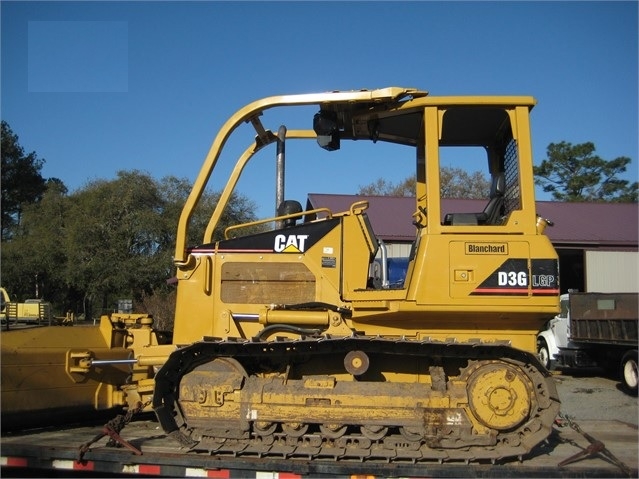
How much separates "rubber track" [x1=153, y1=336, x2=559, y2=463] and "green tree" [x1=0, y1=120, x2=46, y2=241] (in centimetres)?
4206

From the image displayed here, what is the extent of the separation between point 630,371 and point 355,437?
33.1 ft

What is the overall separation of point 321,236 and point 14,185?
45.2 meters

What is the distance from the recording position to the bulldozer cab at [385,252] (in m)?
5.16

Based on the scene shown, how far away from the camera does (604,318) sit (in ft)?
46.1

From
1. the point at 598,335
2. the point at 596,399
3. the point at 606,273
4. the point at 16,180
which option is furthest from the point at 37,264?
the point at 596,399

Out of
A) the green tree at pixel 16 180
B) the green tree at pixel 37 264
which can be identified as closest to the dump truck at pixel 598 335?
the green tree at pixel 37 264

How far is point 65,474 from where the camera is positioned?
564 centimetres

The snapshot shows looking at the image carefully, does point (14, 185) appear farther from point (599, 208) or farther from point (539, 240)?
point (539, 240)

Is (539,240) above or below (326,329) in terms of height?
above

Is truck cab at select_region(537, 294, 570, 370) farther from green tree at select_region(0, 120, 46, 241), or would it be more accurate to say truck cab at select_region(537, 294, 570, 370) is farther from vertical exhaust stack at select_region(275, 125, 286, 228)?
green tree at select_region(0, 120, 46, 241)

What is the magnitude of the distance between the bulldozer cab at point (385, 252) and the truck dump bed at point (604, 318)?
28.6 ft

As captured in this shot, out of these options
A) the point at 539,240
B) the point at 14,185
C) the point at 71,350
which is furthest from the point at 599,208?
the point at 14,185

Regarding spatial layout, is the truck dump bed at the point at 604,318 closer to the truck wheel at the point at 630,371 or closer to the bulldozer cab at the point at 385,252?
the truck wheel at the point at 630,371

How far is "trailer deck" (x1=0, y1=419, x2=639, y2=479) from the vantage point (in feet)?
15.6
